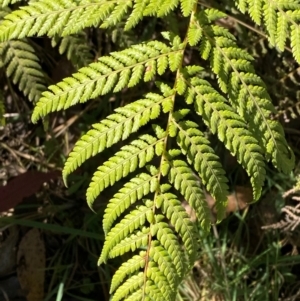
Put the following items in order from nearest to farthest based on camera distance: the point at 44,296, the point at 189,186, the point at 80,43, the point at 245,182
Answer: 1. the point at 189,186
2. the point at 80,43
3. the point at 44,296
4. the point at 245,182

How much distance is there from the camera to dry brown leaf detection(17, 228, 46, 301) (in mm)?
2543

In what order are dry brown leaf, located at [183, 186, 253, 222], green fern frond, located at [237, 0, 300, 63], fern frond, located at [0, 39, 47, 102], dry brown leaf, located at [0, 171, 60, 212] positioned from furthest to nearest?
dry brown leaf, located at [183, 186, 253, 222], dry brown leaf, located at [0, 171, 60, 212], fern frond, located at [0, 39, 47, 102], green fern frond, located at [237, 0, 300, 63]

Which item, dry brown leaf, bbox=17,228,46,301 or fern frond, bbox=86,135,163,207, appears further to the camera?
dry brown leaf, bbox=17,228,46,301

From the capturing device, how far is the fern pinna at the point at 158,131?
62.6 inches

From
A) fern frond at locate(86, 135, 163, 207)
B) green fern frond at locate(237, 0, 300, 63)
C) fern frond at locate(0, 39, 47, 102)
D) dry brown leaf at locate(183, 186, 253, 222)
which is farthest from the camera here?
dry brown leaf at locate(183, 186, 253, 222)

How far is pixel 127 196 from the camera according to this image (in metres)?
1.59

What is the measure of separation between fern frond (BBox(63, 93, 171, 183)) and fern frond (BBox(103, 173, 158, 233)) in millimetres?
127

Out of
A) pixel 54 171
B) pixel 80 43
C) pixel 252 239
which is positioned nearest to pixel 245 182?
pixel 252 239

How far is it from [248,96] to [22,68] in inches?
33.7

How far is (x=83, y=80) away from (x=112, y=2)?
0.85 feet

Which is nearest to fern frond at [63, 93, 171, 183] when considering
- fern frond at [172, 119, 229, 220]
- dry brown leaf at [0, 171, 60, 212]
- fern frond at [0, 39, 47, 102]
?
fern frond at [172, 119, 229, 220]

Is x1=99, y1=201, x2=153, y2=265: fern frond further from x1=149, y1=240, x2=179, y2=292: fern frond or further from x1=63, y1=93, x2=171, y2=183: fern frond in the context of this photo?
x1=63, y1=93, x2=171, y2=183: fern frond

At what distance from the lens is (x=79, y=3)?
168 centimetres

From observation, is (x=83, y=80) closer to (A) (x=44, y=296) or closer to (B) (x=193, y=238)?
(B) (x=193, y=238)
